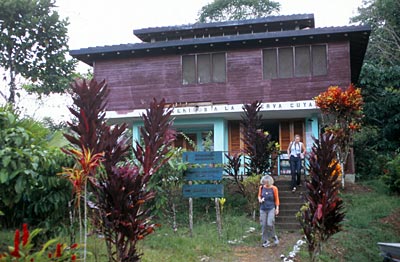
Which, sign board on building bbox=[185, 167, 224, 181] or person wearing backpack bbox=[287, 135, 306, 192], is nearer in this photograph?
sign board on building bbox=[185, 167, 224, 181]

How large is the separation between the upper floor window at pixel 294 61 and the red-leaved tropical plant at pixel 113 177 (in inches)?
460

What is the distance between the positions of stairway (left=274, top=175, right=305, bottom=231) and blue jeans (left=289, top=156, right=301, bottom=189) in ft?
0.67

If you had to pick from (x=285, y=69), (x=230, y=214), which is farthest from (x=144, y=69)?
(x=230, y=214)

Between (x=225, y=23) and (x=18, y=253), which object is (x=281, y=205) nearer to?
(x=18, y=253)

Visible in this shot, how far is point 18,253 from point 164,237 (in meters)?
5.30

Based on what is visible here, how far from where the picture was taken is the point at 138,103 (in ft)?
59.9

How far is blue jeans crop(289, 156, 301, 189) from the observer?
12425 mm

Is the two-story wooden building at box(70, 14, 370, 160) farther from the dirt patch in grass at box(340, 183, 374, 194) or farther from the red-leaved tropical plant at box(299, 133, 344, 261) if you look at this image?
the red-leaved tropical plant at box(299, 133, 344, 261)

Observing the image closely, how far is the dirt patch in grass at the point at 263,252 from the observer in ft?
26.9

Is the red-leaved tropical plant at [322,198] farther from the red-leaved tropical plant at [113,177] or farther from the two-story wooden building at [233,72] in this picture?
the two-story wooden building at [233,72]

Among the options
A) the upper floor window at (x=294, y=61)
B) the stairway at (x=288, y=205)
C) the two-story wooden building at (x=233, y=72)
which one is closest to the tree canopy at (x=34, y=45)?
the two-story wooden building at (x=233, y=72)

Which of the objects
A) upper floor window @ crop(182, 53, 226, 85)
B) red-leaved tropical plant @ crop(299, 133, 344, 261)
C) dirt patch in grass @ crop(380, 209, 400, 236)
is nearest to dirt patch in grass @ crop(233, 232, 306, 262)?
red-leaved tropical plant @ crop(299, 133, 344, 261)

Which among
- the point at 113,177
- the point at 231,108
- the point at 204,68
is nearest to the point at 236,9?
the point at 204,68

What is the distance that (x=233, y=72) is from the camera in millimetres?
17469
